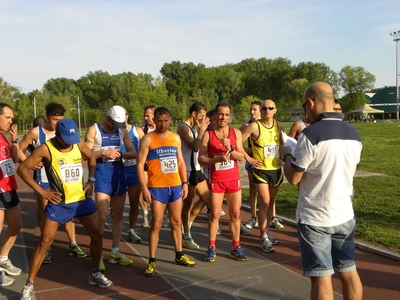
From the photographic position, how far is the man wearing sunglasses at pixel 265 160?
6207mm

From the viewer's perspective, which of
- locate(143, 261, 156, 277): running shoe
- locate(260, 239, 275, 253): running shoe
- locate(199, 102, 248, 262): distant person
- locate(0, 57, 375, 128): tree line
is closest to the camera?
locate(143, 261, 156, 277): running shoe

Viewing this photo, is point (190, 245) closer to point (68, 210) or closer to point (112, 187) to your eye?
point (112, 187)

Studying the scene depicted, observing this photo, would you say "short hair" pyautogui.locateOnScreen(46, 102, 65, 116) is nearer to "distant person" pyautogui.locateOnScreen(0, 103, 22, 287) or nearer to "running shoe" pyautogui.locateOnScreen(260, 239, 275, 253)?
"distant person" pyautogui.locateOnScreen(0, 103, 22, 287)

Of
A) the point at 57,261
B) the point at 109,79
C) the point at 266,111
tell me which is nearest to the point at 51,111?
the point at 57,261

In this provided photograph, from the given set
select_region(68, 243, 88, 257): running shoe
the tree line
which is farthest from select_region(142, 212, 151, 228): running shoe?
the tree line

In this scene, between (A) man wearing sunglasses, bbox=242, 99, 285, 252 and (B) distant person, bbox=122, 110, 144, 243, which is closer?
(A) man wearing sunglasses, bbox=242, 99, 285, 252

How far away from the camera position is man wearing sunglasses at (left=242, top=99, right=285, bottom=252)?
20.4 feet

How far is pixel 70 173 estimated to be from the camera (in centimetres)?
466

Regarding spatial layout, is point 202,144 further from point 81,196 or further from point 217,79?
point 217,79

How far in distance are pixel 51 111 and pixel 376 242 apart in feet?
17.0

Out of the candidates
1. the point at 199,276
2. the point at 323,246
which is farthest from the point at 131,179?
the point at 323,246

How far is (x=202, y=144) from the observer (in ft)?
18.9

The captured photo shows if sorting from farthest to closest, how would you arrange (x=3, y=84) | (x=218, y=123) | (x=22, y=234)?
(x=3, y=84) → (x=22, y=234) → (x=218, y=123)

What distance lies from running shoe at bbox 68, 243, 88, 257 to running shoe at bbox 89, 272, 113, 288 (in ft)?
3.85
